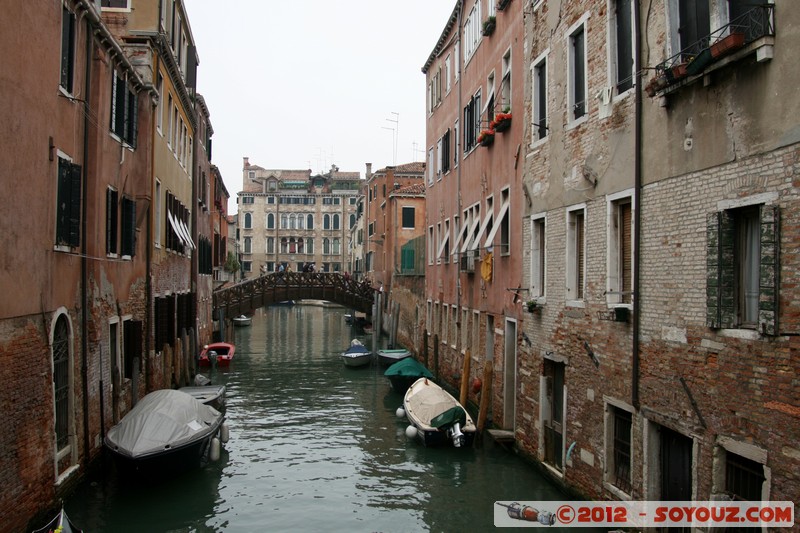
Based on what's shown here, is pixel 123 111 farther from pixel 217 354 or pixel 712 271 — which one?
pixel 217 354

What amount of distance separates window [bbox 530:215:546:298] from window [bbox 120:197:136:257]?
22.4ft

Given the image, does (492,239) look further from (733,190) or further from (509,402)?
(733,190)

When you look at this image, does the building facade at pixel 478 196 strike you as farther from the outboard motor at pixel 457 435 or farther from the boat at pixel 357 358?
the boat at pixel 357 358

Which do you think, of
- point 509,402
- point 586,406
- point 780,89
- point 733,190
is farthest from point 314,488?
point 780,89

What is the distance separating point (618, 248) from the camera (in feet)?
28.5

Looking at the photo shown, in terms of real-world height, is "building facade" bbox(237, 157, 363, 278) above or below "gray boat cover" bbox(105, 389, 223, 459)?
above

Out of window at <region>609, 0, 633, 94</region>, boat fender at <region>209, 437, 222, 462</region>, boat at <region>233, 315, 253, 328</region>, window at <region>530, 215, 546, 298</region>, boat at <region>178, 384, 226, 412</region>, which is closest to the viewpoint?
window at <region>609, 0, 633, 94</region>

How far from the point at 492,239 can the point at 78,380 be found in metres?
7.55

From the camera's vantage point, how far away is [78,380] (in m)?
9.97

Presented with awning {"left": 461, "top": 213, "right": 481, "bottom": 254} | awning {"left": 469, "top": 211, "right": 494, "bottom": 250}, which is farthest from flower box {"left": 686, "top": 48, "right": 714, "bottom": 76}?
awning {"left": 461, "top": 213, "right": 481, "bottom": 254}

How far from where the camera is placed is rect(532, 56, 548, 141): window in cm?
1127

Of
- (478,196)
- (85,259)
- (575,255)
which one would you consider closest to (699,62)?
(575,255)

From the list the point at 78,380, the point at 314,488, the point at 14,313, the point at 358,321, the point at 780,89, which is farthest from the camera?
the point at 358,321

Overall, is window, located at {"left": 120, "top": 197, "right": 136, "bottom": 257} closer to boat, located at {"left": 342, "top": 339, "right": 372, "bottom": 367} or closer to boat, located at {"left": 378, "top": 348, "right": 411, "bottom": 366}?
boat, located at {"left": 378, "top": 348, "right": 411, "bottom": 366}
